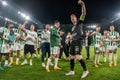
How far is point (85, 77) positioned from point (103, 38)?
4509mm

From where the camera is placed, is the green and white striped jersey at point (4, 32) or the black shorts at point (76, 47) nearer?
the black shorts at point (76, 47)

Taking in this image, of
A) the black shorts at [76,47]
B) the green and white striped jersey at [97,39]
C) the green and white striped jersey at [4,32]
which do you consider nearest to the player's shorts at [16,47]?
the green and white striped jersey at [4,32]

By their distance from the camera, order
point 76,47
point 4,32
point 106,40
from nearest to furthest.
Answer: point 76,47 → point 4,32 → point 106,40

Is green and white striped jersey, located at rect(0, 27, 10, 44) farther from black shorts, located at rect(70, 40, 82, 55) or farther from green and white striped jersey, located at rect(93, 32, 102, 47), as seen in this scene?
green and white striped jersey, located at rect(93, 32, 102, 47)

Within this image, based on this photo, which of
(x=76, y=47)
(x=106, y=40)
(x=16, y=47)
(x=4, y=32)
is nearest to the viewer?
(x=76, y=47)

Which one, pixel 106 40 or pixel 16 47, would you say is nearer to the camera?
pixel 106 40

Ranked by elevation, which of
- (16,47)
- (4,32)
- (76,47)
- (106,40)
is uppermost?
(4,32)

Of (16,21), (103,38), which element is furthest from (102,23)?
(103,38)

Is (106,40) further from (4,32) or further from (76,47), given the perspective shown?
(4,32)

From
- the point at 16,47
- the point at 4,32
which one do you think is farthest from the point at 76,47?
the point at 16,47

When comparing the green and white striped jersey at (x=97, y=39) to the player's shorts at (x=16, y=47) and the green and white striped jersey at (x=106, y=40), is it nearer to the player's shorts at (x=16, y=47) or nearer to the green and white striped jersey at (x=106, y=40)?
the green and white striped jersey at (x=106, y=40)

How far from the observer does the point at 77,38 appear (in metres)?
9.34

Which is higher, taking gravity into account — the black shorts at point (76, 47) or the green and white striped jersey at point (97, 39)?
the green and white striped jersey at point (97, 39)

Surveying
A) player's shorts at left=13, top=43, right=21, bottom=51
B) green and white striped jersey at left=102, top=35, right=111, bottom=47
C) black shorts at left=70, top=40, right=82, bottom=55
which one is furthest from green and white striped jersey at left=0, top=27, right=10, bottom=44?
green and white striped jersey at left=102, top=35, right=111, bottom=47
